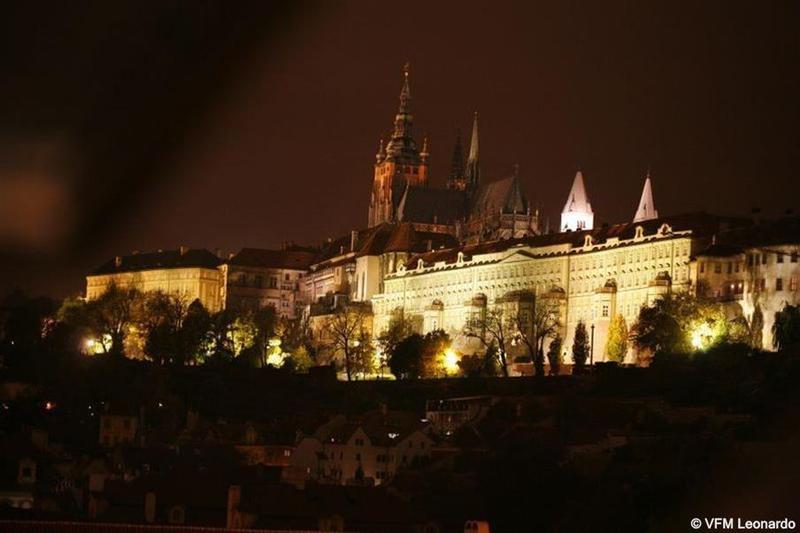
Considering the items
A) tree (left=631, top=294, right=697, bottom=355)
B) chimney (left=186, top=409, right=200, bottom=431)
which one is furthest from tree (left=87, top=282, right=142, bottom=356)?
tree (left=631, top=294, right=697, bottom=355)

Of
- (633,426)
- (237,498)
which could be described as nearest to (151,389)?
(633,426)

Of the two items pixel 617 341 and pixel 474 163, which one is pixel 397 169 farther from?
pixel 617 341

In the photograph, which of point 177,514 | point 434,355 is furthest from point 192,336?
point 177,514

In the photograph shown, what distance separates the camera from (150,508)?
218ft

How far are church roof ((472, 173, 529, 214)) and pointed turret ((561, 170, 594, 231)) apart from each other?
22.7 ft

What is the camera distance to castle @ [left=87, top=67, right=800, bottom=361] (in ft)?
371

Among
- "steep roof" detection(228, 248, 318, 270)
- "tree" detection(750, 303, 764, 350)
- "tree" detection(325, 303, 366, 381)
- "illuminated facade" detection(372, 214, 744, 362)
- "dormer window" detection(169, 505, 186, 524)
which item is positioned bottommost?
Answer: "dormer window" detection(169, 505, 186, 524)

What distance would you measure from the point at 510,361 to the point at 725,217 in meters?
15.0

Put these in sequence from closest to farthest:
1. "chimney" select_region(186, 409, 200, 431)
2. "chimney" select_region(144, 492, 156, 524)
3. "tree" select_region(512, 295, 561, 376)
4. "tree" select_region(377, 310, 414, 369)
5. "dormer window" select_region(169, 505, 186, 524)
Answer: "dormer window" select_region(169, 505, 186, 524), "chimney" select_region(144, 492, 156, 524), "chimney" select_region(186, 409, 200, 431), "tree" select_region(512, 295, 561, 376), "tree" select_region(377, 310, 414, 369)

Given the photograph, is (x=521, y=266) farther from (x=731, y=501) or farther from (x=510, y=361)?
(x=731, y=501)

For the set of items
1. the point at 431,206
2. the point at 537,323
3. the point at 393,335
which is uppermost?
the point at 431,206

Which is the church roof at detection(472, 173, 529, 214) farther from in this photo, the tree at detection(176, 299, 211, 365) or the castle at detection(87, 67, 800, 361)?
the tree at detection(176, 299, 211, 365)

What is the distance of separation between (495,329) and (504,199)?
38934 mm

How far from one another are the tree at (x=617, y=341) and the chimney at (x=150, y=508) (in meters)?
51.5
